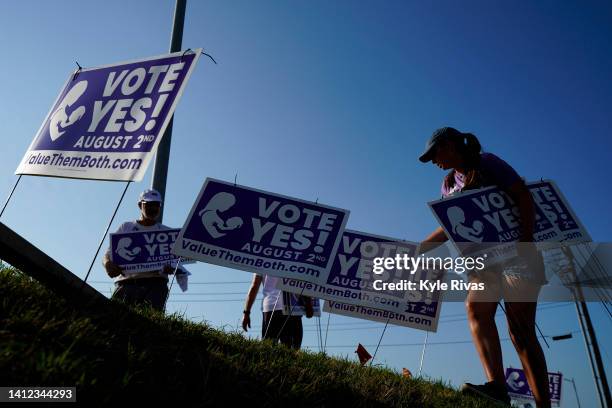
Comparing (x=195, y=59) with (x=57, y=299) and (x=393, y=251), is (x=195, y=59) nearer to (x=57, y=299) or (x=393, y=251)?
(x=57, y=299)

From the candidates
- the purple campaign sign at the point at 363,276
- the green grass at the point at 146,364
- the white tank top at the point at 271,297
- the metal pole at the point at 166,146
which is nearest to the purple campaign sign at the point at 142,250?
the metal pole at the point at 166,146

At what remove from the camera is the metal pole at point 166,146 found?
871 centimetres

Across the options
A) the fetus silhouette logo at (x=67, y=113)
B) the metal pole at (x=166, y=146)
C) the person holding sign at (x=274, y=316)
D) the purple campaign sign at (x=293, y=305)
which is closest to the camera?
the fetus silhouette logo at (x=67, y=113)

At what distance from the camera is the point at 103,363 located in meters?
1.92

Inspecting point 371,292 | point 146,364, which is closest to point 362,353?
point 371,292

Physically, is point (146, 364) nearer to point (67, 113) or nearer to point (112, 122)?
point (112, 122)

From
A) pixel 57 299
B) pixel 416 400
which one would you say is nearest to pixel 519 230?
pixel 416 400

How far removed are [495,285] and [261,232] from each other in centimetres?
329

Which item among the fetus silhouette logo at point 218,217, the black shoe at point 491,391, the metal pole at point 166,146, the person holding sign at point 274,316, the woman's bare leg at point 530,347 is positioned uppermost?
the metal pole at point 166,146

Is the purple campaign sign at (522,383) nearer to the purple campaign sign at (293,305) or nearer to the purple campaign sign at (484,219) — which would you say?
the purple campaign sign at (293,305)

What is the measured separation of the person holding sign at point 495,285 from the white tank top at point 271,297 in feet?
10.1

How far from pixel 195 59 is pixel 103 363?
307cm

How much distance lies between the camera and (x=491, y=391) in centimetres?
370

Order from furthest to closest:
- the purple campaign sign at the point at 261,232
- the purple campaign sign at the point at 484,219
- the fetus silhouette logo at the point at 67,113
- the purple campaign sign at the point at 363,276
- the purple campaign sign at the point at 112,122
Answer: the purple campaign sign at the point at 363,276 → the purple campaign sign at the point at 261,232 → the fetus silhouette logo at the point at 67,113 → the purple campaign sign at the point at 484,219 → the purple campaign sign at the point at 112,122
